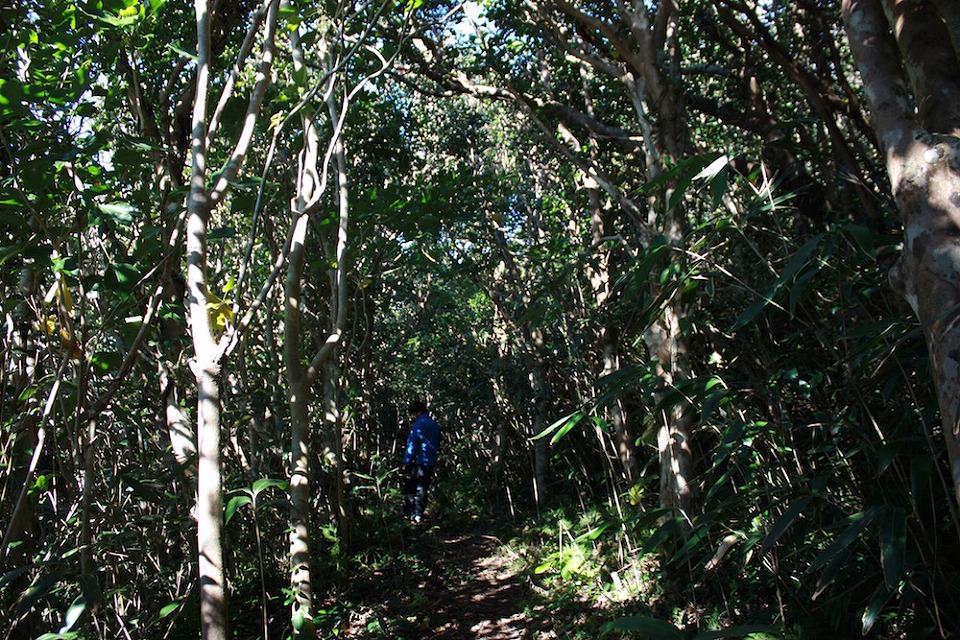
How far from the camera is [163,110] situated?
4.20 metres

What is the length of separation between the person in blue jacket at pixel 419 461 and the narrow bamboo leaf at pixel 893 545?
5957mm

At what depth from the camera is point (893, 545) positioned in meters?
2.20

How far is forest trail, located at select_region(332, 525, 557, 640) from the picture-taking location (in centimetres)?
488

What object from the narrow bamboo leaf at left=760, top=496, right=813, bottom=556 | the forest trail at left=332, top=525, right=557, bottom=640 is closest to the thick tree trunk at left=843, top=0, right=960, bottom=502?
the narrow bamboo leaf at left=760, top=496, right=813, bottom=556

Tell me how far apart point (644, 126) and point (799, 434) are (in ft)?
6.51

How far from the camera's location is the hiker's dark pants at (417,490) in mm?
7887

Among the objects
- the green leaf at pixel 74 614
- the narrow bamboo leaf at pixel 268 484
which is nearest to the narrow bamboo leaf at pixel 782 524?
the narrow bamboo leaf at pixel 268 484

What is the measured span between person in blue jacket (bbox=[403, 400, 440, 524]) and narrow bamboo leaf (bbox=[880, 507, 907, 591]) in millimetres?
5957

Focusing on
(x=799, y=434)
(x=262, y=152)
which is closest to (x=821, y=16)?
(x=799, y=434)

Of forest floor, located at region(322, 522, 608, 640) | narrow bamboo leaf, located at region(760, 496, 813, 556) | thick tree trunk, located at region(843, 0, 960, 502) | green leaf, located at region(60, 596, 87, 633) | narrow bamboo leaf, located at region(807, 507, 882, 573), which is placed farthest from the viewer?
forest floor, located at region(322, 522, 608, 640)

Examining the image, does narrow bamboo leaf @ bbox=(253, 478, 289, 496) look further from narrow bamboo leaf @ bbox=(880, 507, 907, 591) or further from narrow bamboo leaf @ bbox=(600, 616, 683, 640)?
narrow bamboo leaf @ bbox=(880, 507, 907, 591)

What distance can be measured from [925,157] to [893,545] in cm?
116

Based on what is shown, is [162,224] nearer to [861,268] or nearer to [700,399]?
[700,399]

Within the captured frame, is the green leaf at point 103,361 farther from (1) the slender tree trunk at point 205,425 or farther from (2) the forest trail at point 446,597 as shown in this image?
(2) the forest trail at point 446,597
